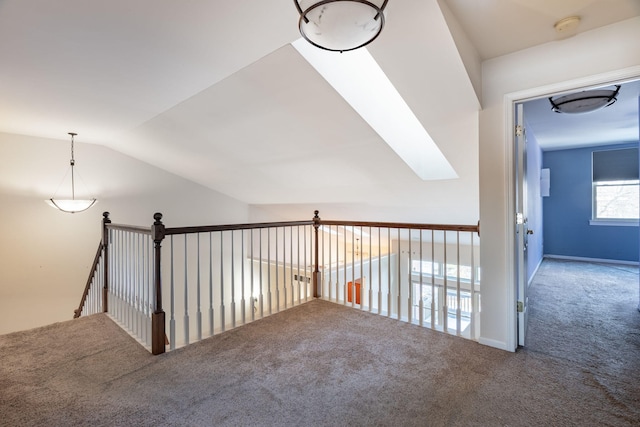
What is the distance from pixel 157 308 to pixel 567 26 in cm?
342

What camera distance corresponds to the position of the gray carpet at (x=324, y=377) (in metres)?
1.62

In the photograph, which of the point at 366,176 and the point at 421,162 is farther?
the point at 366,176

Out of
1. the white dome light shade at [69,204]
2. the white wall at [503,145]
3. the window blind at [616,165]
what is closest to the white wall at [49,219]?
the white dome light shade at [69,204]

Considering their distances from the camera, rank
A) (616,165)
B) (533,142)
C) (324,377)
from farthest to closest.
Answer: (616,165)
(533,142)
(324,377)

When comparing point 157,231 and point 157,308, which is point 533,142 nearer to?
point 157,231

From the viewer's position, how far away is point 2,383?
1.92 metres

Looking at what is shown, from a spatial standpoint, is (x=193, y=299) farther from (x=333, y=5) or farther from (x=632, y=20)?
(x=632, y=20)

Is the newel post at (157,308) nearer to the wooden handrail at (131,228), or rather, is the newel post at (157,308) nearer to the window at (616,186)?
the wooden handrail at (131,228)

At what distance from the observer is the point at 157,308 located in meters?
2.35

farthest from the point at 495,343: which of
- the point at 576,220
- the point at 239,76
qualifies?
the point at 576,220

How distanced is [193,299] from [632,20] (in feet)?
23.4

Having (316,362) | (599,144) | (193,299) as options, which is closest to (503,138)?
(316,362)

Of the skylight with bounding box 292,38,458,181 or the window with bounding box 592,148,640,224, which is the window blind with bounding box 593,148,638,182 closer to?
the window with bounding box 592,148,640,224

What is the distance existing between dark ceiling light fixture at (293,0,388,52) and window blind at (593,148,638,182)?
6.68 meters
